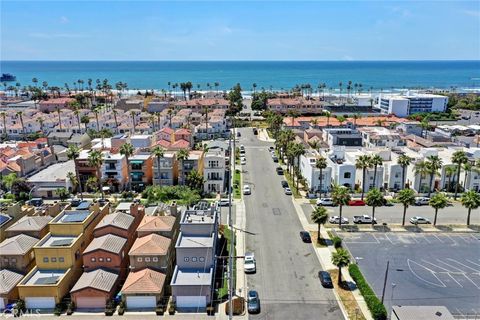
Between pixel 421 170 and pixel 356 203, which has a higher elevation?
pixel 421 170

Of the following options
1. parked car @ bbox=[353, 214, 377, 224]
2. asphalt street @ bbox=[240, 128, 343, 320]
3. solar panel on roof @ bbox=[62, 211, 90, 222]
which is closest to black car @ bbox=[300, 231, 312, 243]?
asphalt street @ bbox=[240, 128, 343, 320]

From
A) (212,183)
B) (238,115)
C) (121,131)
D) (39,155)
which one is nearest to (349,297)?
(212,183)

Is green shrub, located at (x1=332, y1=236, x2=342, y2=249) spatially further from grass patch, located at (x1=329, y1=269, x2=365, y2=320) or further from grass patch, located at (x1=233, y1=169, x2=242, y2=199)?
grass patch, located at (x1=233, y1=169, x2=242, y2=199)

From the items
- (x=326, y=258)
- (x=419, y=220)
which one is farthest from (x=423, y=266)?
(x=419, y=220)

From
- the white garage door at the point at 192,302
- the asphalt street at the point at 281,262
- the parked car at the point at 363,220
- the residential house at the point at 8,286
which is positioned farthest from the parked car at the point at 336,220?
the residential house at the point at 8,286

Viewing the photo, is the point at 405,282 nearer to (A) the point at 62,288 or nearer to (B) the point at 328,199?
(B) the point at 328,199

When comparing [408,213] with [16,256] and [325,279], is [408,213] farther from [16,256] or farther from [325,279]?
[16,256]
